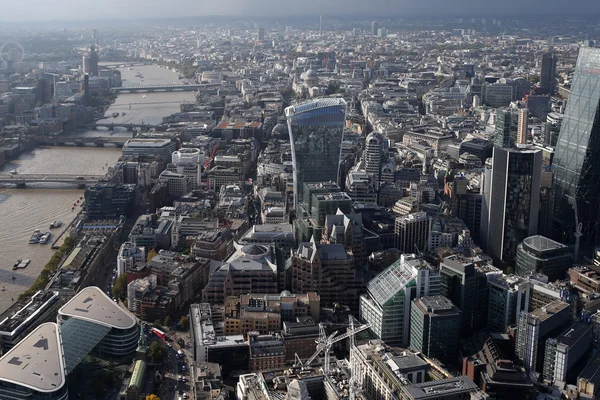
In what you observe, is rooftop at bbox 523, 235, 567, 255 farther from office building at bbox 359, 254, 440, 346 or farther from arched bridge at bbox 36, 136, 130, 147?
arched bridge at bbox 36, 136, 130, 147

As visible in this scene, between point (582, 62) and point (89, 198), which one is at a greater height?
point (582, 62)

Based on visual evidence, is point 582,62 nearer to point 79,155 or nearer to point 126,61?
point 79,155

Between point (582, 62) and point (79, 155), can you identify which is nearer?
point (582, 62)

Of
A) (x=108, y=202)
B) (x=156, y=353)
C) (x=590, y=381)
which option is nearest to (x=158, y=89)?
(x=108, y=202)

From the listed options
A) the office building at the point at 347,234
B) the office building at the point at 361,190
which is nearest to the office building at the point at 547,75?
the office building at the point at 361,190

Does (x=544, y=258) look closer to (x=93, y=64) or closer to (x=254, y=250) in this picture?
(x=254, y=250)

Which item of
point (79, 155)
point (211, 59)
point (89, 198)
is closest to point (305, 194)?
point (89, 198)

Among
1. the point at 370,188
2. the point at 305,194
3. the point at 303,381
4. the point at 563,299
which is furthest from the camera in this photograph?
the point at 370,188
